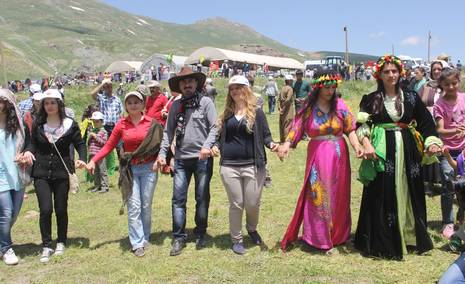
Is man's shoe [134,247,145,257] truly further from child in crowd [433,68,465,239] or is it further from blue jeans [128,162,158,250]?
child in crowd [433,68,465,239]

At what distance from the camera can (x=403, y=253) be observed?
487cm

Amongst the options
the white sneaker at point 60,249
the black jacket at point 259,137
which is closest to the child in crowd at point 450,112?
the black jacket at point 259,137

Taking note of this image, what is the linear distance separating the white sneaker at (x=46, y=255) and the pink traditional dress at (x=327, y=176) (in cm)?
306

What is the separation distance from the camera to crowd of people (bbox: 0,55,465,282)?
4895 millimetres

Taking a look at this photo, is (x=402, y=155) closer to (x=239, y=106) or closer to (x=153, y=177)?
(x=239, y=106)

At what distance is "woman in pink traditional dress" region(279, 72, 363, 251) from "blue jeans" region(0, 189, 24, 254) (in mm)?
3206

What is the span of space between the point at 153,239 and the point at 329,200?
242 centimetres

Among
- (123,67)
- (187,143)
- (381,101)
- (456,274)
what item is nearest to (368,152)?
(381,101)

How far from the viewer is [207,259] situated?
5.17 meters

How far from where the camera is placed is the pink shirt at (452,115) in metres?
5.27

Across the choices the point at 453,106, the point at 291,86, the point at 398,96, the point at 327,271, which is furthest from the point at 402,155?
the point at 291,86

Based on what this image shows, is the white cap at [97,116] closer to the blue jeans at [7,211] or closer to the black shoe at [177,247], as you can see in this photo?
the blue jeans at [7,211]

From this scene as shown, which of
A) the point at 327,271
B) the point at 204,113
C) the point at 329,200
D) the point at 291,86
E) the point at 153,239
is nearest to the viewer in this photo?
the point at 327,271

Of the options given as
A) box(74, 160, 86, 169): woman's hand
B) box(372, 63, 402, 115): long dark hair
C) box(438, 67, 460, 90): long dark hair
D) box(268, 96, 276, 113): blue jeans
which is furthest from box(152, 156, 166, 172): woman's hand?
box(268, 96, 276, 113): blue jeans
